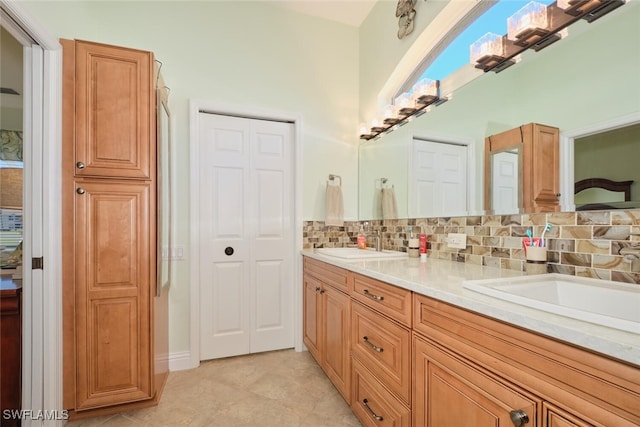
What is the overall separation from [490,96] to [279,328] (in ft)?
7.86

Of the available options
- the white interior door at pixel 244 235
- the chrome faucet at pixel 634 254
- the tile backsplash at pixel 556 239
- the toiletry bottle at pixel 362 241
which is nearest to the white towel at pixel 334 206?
the toiletry bottle at pixel 362 241

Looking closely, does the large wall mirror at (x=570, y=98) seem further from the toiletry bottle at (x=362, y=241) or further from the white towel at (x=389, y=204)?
the toiletry bottle at (x=362, y=241)

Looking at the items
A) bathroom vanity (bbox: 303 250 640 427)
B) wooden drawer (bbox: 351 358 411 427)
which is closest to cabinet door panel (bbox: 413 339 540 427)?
bathroom vanity (bbox: 303 250 640 427)

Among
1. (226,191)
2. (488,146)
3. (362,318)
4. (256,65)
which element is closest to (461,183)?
(488,146)

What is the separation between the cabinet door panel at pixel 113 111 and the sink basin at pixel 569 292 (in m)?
1.90

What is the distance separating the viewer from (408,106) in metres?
2.24

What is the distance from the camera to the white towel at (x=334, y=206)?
8.99 feet

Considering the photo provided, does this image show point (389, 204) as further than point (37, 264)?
Yes

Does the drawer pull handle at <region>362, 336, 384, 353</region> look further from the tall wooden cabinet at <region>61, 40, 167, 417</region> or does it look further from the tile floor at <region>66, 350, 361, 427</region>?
the tall wooden cabinet at <region>61, 40, 167, 417</region>

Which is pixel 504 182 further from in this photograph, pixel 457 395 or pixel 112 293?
pixel 112 293

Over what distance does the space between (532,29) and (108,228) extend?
242 centimetres

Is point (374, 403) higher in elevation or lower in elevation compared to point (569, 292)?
lower

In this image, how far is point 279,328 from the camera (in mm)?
2672

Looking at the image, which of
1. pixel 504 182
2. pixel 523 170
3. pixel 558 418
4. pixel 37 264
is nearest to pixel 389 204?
pixel 504 182
